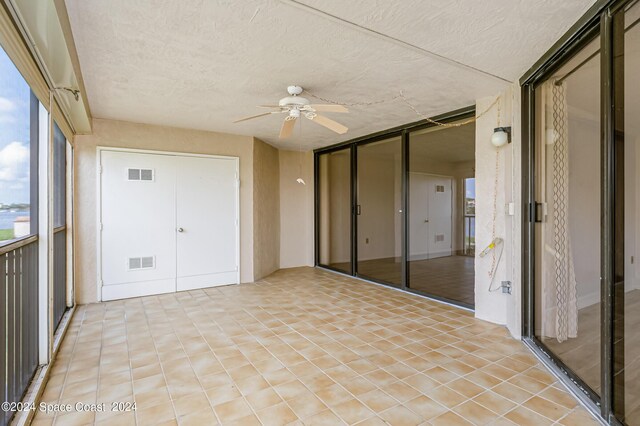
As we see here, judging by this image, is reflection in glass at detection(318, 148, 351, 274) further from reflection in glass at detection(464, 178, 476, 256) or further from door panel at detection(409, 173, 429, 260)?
reflection in glass at detection(464, 178, 476, 256)

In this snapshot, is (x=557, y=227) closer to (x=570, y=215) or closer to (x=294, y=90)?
(x=570, y=215)

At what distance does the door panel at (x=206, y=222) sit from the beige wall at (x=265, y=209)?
0.36 metres

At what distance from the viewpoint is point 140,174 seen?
445 cm

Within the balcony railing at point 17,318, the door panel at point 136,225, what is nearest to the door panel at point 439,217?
the door panel at point 136,225

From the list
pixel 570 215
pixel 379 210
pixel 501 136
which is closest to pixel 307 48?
pixel 501 136

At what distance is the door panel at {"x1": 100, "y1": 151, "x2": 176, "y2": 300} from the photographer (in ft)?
14.0

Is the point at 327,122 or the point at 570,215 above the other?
the point at 327,122

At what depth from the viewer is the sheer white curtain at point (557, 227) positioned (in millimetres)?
2475

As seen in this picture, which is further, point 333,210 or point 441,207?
point 441,207

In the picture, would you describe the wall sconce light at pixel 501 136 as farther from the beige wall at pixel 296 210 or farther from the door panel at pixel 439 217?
the door panel at pixel 439 217

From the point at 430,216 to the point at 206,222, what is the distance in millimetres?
4929

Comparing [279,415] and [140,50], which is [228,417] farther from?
[140,50]

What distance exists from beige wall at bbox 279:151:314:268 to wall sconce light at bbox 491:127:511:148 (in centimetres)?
386

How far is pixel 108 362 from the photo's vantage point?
8.34ft
